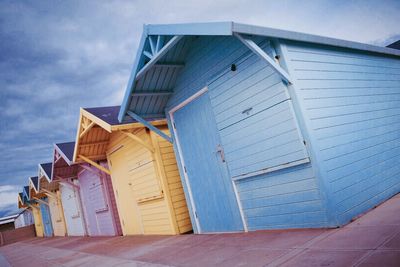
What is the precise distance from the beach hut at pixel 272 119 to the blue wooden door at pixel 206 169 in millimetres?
25

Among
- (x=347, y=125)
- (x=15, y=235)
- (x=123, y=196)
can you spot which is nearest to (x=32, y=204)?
(x=15, y=235)

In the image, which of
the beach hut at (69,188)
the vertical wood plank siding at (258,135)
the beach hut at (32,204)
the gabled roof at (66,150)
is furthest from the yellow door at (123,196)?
the beach hut at (32,204)

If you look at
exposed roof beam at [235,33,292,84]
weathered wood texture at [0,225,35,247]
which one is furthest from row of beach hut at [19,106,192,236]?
weathered wood texture at [0,225,35,247]

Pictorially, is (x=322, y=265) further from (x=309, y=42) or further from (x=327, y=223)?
(x=309, y=42)

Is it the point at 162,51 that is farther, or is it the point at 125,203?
the point at 125,203

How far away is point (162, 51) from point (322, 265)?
3923mm

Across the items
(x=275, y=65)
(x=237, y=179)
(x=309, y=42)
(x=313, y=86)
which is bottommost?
(x=237, y=179)

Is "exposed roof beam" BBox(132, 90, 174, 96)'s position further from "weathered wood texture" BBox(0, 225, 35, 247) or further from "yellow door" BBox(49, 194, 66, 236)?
"weathered wood texture" BBox(0, 225, 35, 247)

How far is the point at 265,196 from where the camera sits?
16.7 feet

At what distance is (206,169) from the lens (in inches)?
255

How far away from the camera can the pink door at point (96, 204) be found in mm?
12031

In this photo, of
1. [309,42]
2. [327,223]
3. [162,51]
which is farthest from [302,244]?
[162,51]

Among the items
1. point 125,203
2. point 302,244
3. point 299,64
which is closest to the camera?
point 302,244

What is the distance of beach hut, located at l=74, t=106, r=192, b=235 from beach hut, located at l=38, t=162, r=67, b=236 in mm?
6970
